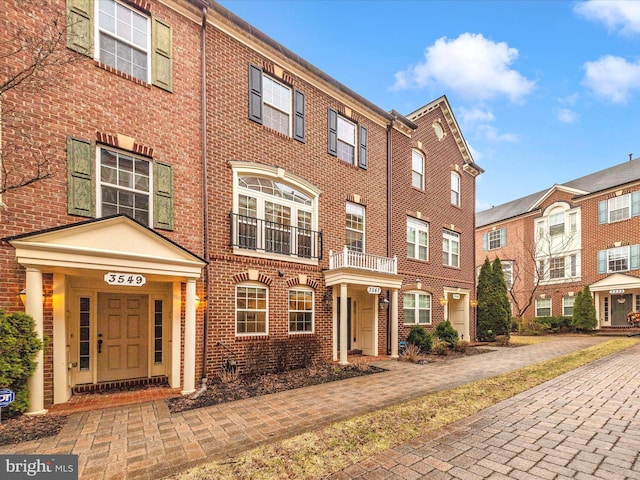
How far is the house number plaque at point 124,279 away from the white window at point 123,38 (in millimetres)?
4675

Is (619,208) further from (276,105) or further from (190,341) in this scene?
(190,341)

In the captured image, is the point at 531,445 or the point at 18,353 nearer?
the point at 531,445

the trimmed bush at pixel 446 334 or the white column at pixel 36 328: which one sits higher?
the white column at pixel 36 328

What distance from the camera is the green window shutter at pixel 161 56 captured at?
7648mm

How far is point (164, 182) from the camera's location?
24.8 ft

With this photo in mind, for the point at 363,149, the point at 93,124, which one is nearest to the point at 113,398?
the point at 93,124

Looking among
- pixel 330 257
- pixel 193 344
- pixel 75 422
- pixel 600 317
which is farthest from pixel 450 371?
pixel 600 317

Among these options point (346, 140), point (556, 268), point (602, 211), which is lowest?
point (556, 268)

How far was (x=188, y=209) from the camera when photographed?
26.1ft

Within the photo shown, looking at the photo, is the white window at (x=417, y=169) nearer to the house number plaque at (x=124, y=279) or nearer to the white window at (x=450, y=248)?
the white window at (x=450, y=248)

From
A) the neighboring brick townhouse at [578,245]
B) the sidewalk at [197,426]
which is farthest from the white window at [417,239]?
the neighboring brick townhouse at [578,245]

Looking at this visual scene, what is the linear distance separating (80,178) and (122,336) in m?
3.80

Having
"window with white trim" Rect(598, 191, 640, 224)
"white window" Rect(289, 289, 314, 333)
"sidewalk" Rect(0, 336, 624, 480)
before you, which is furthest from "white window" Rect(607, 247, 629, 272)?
"white window" Rect(289, 289, 314, 333)

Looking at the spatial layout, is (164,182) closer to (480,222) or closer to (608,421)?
(608,421)
